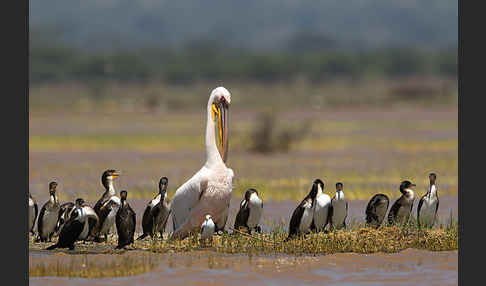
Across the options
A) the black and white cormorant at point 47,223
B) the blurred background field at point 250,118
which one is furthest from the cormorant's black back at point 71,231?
the blurred background field at point 250,118

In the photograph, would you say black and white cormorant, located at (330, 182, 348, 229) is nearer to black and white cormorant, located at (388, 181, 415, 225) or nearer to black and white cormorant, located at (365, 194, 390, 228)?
black and white cormorant, located at (365, 194, 390, 228)

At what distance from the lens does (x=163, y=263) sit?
33.1ft

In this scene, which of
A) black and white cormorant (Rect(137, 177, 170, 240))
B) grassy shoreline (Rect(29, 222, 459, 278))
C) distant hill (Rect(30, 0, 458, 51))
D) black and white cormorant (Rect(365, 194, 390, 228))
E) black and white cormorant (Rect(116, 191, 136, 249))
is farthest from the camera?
distant hill (Rect(30, 0, 458, 51))

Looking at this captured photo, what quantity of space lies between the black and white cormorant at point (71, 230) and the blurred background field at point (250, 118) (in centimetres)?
563

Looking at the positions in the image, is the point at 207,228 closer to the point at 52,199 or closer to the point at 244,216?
the point at 244,216

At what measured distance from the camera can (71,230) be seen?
10.7 metres

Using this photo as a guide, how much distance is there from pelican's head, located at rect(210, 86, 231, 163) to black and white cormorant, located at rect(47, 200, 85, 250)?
1860mm

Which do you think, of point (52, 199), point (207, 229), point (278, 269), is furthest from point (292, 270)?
point (52, 199)

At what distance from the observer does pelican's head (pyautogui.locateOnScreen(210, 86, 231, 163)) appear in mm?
11531

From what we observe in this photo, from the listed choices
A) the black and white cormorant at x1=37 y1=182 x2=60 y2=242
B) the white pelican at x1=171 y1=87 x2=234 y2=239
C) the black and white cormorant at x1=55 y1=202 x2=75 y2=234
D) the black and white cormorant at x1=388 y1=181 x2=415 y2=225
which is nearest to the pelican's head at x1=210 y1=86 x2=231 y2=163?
the white pelican at x1=171 y1=87 x2=234 y2=239

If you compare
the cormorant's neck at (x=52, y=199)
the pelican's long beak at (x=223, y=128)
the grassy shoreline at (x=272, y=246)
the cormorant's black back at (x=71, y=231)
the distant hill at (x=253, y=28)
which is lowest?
the grassy shoreline at (x=272, y=246)

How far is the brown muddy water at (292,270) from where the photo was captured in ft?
30.9

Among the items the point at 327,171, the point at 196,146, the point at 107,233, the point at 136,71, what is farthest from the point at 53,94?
the point at 107,233

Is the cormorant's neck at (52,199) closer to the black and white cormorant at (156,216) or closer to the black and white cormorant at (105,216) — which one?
the black and white cormorant at (105,216)
